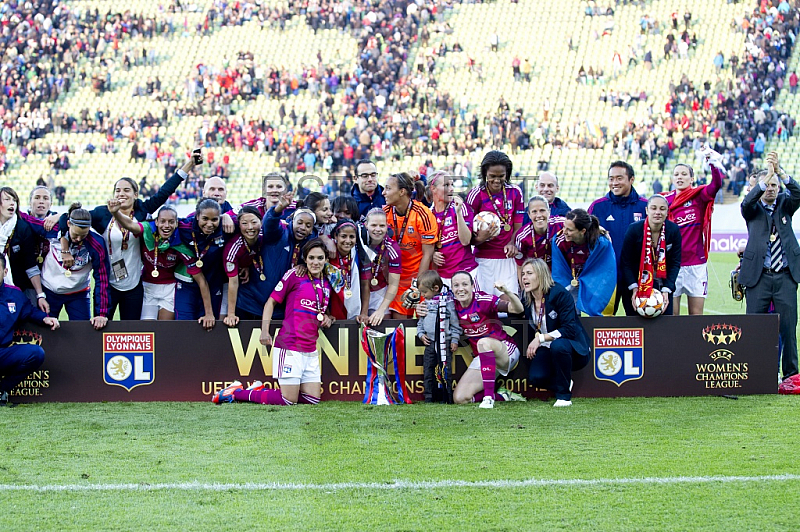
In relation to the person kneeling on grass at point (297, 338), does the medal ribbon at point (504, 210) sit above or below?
above

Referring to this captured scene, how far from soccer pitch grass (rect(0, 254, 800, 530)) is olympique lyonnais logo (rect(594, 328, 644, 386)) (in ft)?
1.07

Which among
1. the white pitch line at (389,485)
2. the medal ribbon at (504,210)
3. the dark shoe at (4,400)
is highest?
the medal ribbon at (504,210)

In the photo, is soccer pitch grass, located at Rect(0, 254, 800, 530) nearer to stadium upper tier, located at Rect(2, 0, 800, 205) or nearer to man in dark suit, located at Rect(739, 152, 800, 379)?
man in dark suit, located at Rect(739, 152, 800, 379)

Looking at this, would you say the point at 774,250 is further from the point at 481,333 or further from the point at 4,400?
the point at 4,400

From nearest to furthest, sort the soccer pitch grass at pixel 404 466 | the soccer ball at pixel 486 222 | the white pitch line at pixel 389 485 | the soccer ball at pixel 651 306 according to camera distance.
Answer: the soccer pitch grass at pixel 404 466
the white pitch line at pixel 389 485
the soccer ball at pixel 651 306
the soccer ball at pixel 486 222

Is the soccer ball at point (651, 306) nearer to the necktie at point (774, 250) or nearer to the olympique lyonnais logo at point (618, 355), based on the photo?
the olympique lyonnais logo at point (618, 355)

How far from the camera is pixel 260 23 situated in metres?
40.2

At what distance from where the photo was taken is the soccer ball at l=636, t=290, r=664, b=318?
797 cm

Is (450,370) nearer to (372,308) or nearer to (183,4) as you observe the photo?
(372,308)

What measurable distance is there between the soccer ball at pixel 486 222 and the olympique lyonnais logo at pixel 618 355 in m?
1.25

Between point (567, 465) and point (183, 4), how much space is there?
39.5 m

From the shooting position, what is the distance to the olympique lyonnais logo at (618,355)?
8.05 m

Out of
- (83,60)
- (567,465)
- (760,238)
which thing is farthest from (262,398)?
(83,60)

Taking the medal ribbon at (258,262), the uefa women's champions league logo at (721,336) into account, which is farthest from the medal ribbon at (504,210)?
the medal ribbon at (258,262)
